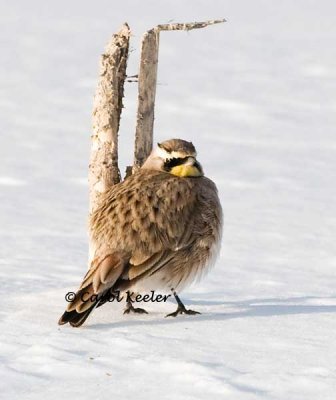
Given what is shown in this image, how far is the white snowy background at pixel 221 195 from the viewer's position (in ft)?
15.7

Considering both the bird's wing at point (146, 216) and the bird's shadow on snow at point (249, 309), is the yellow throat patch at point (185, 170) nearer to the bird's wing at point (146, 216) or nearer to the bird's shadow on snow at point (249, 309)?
the bird's wing at point (146, 216)

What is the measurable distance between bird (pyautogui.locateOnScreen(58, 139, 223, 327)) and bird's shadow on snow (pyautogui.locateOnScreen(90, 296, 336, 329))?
15cm

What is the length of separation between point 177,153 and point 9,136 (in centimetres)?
686

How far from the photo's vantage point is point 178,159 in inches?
258

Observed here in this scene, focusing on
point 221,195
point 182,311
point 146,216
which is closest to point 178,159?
point 146,216

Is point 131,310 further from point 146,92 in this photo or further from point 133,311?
point 146,92

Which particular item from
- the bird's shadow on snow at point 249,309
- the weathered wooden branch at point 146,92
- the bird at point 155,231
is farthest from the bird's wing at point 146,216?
the weathered wooden branch at point 146,92

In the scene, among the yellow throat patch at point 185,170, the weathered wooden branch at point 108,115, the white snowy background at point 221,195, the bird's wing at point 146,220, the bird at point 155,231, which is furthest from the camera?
the weathered wooden branch at point 108,115

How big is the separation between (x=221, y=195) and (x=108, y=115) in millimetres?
4505

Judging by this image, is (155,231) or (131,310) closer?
(155,231)

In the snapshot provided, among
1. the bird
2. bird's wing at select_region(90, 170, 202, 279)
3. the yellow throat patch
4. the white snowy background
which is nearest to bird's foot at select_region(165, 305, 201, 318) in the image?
the bird

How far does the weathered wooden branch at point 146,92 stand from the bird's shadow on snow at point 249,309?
102cm

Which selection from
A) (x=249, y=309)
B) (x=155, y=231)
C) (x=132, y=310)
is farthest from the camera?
(x=249, y=309)

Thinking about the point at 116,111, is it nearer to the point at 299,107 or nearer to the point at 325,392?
the point at 325,392
